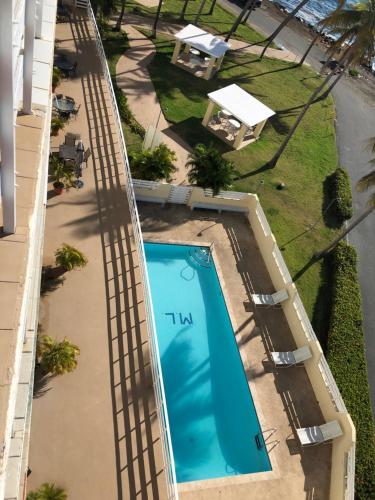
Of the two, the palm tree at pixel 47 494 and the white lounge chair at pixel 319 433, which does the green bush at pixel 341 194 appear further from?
the palm tree at pixel 47 494

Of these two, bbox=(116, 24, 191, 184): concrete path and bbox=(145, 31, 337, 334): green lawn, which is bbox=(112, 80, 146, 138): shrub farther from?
bbox=(145, 31, 337, 334): green lawn

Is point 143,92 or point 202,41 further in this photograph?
point 202,41

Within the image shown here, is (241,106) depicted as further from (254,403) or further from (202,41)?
(254,403)

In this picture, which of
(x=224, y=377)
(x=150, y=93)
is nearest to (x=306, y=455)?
(x=224, y=377)

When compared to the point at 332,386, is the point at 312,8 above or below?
above

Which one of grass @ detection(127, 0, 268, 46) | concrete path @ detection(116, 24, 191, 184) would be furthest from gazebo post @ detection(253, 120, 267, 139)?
grass @ detection(127, 0, 268, 46)

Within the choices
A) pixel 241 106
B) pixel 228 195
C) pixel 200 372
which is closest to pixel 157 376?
pixel 200 372

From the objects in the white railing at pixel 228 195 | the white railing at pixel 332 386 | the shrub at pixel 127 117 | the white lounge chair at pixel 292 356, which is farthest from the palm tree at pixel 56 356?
the shrub at pixel 127 117

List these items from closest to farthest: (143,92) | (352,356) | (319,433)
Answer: (319,433) < (352,356) < (143,92)
